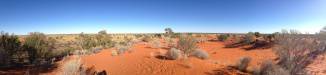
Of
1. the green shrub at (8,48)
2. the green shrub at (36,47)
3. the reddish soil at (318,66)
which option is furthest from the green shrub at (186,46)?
the green shrub at (8,48)

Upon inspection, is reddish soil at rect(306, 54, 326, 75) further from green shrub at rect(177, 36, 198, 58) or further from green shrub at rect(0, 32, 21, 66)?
green shrub at rect(0, 32, 21, 66)

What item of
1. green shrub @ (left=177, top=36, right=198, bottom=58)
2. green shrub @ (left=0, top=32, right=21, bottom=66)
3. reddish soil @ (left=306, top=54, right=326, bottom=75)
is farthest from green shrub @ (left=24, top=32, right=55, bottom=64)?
reddish soil @ (left=306, top=54, right=326, bottom=75)

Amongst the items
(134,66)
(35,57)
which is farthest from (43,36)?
(134,66)

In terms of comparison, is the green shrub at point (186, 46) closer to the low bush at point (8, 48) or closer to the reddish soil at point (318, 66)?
the reddish soil at point (318, 66)

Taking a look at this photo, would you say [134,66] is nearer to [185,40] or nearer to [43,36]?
[185,40]

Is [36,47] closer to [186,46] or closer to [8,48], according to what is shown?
[8,48]

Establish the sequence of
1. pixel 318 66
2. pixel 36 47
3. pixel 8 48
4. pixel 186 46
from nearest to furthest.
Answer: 1. pixel 318 66
2. pixel 8 48
3. pixel 36 47
4. pixel 186 46

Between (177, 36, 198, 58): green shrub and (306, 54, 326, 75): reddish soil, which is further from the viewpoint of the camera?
(177, 36, 198, 58): green shrub

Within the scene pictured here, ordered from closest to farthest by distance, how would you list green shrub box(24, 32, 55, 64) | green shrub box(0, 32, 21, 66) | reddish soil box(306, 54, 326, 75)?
1. reddish soil box(306, 54, 326, 75)
2. green shrub box(0, 32, 21, 66)
3. green shrub box(24, 32, 55, 64)

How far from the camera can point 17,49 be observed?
19078 mm

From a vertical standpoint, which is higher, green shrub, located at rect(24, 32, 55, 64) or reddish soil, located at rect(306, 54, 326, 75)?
green shrub, located at rect(24, 32, 55, 64)

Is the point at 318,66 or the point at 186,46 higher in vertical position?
the point at 186,46

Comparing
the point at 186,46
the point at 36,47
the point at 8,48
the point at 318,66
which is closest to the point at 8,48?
the point at 8,48

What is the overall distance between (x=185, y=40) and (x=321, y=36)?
1229 centimetres
